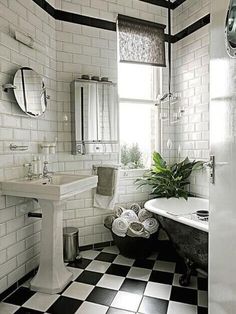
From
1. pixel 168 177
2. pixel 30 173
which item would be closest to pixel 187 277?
pixel 168 177

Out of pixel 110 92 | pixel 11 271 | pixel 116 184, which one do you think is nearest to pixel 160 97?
pixel 110 92

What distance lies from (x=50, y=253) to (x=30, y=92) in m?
1.54

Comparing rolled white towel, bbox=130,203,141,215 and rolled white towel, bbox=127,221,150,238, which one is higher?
rolled white towel, bbox=130,203,141,215

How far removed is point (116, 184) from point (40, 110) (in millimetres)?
1221

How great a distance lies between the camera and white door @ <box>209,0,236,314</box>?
47.1 inches

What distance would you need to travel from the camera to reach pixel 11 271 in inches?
92.1

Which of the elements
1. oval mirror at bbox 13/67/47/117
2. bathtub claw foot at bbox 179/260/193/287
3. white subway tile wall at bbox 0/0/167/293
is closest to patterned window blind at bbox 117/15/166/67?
white subway tile wall at bbox 0/0/167/293

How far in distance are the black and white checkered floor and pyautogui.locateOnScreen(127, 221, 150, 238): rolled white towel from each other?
0.31m

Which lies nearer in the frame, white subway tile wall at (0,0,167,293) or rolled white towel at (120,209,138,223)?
white subway tile wall at (0,0,167,293)

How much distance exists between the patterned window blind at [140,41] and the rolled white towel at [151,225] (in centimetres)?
198

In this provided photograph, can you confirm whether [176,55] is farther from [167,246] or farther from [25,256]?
[25,256]

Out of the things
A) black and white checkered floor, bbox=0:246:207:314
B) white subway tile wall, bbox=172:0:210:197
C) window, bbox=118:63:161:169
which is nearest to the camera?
black and white checkered floor, bbox=0:246:207:314

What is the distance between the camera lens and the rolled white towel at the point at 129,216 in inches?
118

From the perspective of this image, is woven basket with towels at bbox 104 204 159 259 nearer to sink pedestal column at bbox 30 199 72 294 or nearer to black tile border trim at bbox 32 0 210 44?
sink pedestal column at bbox 30 199 72 294
